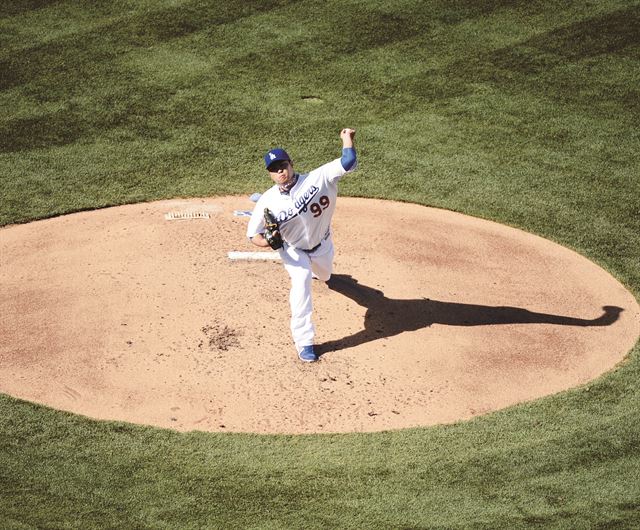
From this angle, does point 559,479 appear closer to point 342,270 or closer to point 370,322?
point 370,322

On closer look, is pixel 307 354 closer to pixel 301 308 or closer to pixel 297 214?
pixel 301 308

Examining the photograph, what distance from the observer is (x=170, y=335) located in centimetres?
946

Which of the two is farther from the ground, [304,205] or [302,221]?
[304,205]

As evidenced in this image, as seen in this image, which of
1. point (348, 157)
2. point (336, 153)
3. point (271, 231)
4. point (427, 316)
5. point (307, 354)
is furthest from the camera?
point (336, 153)

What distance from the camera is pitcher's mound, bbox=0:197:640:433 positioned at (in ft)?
28.3

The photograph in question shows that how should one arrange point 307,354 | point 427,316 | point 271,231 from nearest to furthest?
point 271,231
point 307,354
point 427,316

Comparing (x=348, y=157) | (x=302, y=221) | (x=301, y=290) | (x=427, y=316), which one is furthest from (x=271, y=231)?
(x=427, y=316)

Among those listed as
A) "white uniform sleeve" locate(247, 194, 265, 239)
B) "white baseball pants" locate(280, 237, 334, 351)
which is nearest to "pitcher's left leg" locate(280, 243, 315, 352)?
"white baseball pants" locate(280, 237, 334, 351)

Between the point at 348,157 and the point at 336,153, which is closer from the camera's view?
the point at 348,157

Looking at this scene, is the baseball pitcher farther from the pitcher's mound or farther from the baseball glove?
the pitcher's mound

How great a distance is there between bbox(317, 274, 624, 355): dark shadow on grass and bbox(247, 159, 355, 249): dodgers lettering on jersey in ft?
3.66

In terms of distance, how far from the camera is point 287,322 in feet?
31.7

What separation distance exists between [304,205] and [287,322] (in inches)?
51.6

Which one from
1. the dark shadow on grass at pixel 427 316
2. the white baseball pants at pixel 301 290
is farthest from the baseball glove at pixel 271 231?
the dark shadow on grass at pixel 427 316
